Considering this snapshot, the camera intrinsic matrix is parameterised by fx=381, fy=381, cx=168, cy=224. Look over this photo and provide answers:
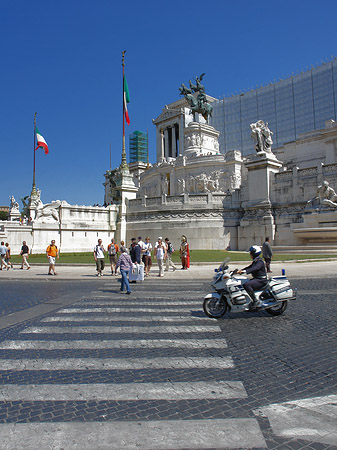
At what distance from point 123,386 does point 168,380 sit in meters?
0.53

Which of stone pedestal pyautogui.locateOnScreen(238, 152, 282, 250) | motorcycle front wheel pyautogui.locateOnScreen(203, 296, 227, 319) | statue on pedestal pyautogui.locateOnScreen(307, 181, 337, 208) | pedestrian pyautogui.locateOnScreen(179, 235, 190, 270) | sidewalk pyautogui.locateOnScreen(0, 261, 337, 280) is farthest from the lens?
stone pedestal pyautogui.locateOnScreen(238, 152, 282, 250)

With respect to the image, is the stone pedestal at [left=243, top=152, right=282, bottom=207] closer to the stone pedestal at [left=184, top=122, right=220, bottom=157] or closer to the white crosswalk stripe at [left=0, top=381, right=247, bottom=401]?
the stone pedestal at [left=184, top=122, right=220, bottom=157]

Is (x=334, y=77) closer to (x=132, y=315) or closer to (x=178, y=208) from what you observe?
(x=178, y=208)

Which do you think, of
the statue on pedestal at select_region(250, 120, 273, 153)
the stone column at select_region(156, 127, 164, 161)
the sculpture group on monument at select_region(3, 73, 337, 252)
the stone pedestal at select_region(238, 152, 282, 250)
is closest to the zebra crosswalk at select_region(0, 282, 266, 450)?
the sculpture group on monument at select_region(3, 73, 337, 252)

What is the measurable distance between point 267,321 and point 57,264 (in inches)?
611

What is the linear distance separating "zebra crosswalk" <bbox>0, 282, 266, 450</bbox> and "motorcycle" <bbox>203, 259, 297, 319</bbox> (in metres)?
0.54

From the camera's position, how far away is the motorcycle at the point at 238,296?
25.1ft

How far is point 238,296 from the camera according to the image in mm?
7656

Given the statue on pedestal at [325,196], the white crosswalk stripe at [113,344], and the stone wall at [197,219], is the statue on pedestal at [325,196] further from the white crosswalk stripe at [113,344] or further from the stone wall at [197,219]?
the white crosswalk stripe at [113,344]

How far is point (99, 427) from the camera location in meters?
3.33

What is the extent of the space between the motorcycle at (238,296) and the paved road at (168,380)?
0.24m

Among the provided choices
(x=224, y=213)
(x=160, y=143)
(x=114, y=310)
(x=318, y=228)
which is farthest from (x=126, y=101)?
(x=160, y=143)

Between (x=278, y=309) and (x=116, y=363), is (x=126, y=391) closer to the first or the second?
(x=116, y=363)

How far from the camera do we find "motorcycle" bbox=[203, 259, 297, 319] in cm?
766
